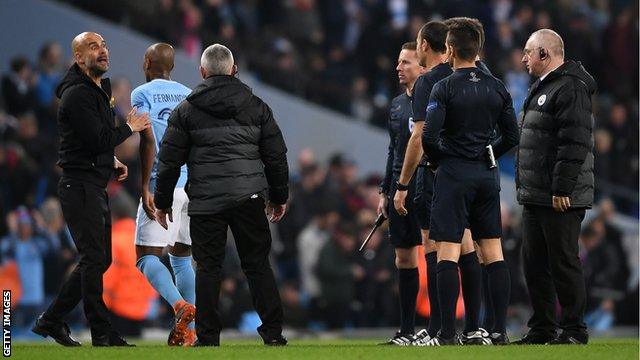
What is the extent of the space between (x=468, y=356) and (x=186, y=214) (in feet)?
9.16

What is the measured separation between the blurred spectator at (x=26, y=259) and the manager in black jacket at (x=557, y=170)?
7.94 meters

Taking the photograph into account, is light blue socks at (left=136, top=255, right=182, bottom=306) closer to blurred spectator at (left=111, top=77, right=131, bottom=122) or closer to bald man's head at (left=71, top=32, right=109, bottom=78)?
bald man's head at (left=71, top=32, right=109, bottom=78)

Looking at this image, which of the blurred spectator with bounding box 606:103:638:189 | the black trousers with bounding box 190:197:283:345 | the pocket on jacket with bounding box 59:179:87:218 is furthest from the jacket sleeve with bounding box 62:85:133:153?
the blurred spectator with bounding box 606:103:638:189

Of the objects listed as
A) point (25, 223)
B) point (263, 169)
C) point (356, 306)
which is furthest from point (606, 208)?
point (263, 169)

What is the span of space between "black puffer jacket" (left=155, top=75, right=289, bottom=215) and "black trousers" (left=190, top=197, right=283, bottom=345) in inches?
4.3

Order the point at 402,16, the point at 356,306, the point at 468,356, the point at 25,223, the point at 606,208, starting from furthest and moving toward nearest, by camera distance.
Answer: the point at 402,16
the point at 606,208
the point at 356,306
the point at 25,223
the point at 468,356

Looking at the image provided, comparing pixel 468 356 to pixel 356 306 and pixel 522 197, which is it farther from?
pixel 356 306

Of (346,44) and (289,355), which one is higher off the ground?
(346,44)

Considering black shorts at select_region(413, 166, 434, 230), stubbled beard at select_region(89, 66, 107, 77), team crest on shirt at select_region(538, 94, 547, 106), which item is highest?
team crest on shirt at select_region(538, 94, 547, 106)

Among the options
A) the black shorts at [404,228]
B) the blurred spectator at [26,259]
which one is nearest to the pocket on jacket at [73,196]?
the black shorts at [404,228]

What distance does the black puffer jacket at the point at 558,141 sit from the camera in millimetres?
10750

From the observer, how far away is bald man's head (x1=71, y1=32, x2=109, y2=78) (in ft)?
36.6

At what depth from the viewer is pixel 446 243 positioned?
10.8m

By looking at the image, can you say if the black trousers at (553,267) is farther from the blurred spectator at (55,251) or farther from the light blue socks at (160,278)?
the blurred spectator at (55,251)
